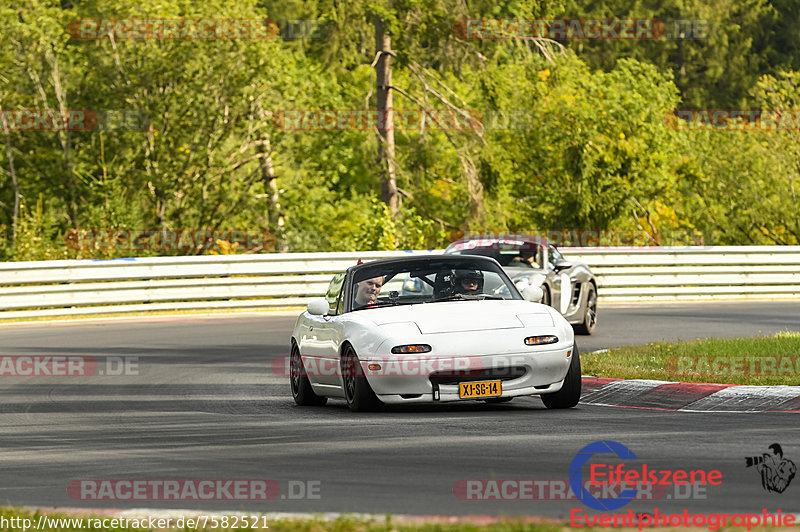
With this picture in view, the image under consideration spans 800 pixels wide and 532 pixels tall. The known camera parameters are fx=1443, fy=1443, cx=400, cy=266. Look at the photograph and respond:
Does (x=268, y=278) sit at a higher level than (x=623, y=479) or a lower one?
lower

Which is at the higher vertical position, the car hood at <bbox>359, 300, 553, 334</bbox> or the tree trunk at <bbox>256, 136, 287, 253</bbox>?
the tree trunk at <bbox>256, 136, 287, 253</bbox>

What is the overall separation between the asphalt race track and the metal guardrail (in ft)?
30.4

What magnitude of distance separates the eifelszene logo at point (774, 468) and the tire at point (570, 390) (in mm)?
3210

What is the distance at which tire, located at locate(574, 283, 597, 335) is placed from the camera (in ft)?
67.7

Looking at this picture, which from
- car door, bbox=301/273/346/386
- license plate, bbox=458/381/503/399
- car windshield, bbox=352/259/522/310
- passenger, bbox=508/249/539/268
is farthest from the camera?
passenger, bbox=508/249/539/268

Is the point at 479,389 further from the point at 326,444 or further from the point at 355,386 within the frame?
the point at 326,444

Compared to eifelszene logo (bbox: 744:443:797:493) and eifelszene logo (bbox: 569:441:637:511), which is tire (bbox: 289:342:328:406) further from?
eifelszene logo (bbox: 744:443:797:493)

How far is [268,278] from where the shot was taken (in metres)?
27.9

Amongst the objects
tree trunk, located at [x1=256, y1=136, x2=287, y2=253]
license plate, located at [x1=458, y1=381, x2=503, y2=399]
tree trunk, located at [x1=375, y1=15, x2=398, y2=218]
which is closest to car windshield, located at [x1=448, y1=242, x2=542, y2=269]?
license plate, located at [x1=458, y1=381, x2=503, y2=399]

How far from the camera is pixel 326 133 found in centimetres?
5222

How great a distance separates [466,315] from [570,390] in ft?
3.45

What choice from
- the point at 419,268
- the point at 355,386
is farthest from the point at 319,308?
the point at 355,386

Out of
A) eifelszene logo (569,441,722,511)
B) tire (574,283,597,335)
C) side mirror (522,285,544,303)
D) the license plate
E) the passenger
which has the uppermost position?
side mirror (522,285,544,303)

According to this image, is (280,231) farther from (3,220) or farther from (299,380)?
(299,380)
